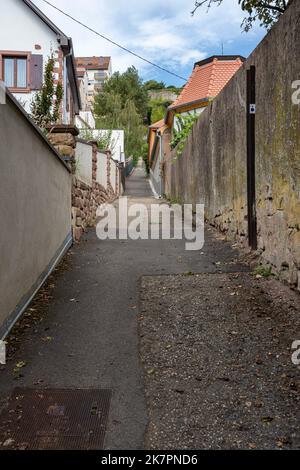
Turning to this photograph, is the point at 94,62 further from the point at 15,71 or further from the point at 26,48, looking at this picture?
the point at 15,71

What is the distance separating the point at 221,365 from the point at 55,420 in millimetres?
1316

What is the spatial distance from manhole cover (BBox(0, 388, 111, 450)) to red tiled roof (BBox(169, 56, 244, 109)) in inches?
806

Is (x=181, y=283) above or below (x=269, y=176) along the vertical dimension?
Result: below

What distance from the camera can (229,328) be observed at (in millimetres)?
4086

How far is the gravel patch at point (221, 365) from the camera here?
264 cm

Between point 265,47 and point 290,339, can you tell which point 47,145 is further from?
point 290,339

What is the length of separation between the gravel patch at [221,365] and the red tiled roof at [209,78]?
18610 mm

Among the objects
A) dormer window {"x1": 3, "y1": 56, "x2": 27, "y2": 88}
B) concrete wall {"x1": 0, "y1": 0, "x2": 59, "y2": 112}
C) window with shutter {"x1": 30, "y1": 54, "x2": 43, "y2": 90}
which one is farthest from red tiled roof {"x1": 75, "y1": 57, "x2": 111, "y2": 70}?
window with shutter {"x1": 30, "y1": 54, "x2": 43, "y2": 90}

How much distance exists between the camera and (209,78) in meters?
23.1

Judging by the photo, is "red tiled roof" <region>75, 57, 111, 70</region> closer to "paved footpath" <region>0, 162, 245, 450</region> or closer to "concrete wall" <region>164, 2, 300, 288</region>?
"concrete wall" <region>164, 2, 300, 288</region>

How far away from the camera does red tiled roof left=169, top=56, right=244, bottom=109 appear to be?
22.5 metres

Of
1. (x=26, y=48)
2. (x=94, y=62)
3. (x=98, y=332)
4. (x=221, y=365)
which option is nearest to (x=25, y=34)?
(x=26, y=48)
